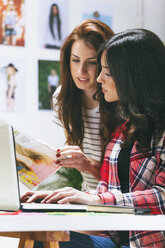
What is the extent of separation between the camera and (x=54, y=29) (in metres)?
3.59

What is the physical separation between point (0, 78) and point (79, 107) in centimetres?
143

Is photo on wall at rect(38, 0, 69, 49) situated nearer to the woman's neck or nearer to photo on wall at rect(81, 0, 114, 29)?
photo on wall at rect(81, 0, 114, 29)

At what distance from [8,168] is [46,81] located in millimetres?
2499

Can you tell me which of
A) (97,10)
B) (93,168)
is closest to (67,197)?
(93,168)

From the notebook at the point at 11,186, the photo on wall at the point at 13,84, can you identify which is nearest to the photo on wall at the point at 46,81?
the photo on wall at the point at 13,84

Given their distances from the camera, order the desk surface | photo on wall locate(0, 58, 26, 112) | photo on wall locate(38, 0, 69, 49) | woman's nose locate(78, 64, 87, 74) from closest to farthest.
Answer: the desk surface < woman's nose locate(78, 64, 87, 74) < photo on wall locate(0, 58, 26, 112) < photo on wall locate(38, 0, 69, 49)

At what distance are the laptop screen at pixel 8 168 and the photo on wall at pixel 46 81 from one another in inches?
94.7

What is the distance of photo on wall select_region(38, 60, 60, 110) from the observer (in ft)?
11.4

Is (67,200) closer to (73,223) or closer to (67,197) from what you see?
(67,197)

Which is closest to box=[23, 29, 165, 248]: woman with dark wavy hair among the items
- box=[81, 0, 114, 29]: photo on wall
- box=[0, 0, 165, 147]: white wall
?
box=[0, 0, 165, 147]: white wall

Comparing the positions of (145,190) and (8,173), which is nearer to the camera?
(8,173)

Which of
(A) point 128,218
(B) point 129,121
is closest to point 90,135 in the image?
(B) point 129,121

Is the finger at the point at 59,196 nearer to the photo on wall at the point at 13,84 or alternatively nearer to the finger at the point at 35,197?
the finger at the point at 35,197

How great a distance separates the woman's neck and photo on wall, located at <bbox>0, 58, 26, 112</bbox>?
4.31ft
